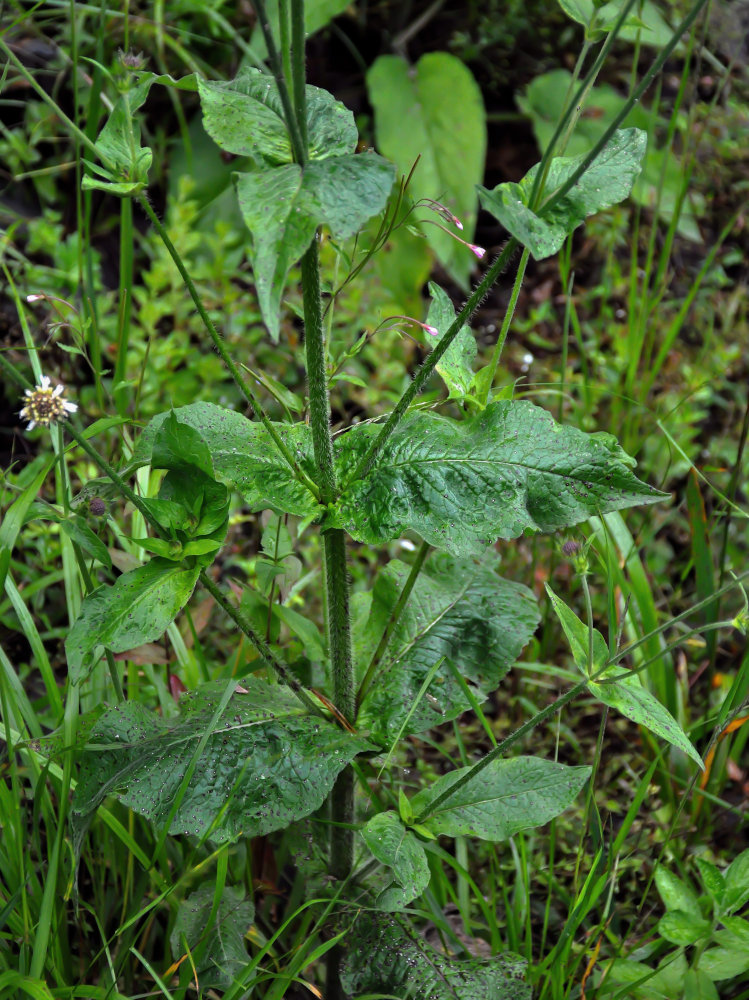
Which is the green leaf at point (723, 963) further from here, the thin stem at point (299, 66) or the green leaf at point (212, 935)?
the thin stem at point (299, 66)

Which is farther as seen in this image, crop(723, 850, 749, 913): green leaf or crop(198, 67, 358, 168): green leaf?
crop(723, 850, 749, 913): green leaf

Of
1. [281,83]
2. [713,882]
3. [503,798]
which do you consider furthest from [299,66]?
[713,882]

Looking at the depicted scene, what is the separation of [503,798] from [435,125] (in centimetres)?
247

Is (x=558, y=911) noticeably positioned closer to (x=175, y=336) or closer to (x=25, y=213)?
(x=175, y=336)

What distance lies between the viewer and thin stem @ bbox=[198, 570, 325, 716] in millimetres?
1146

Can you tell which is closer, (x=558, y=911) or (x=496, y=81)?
(x=558, y=911)

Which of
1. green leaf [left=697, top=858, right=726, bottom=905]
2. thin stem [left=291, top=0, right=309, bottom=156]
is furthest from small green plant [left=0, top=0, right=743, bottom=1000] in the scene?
green leaf [left=697, top=858, right=726, bottom=905]

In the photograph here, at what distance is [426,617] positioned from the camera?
59.1 inches

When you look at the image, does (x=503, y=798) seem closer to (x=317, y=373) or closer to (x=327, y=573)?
(x=327, y=573)

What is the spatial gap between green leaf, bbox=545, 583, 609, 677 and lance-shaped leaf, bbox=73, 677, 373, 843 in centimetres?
33

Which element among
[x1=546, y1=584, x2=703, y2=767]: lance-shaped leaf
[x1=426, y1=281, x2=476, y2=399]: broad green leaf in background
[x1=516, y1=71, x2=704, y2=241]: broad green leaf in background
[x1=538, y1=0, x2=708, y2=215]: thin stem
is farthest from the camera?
[x1=516, y1=71, x2=704, y2=241]: broad green leaf in background

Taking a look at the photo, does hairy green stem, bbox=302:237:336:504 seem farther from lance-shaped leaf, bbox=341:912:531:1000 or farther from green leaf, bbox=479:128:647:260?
lance-shaped leaf, bbox=341:912:531:1000

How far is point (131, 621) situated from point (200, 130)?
8.30ft

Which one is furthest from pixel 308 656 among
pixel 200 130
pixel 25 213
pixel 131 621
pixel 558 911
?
pixel 200 130
